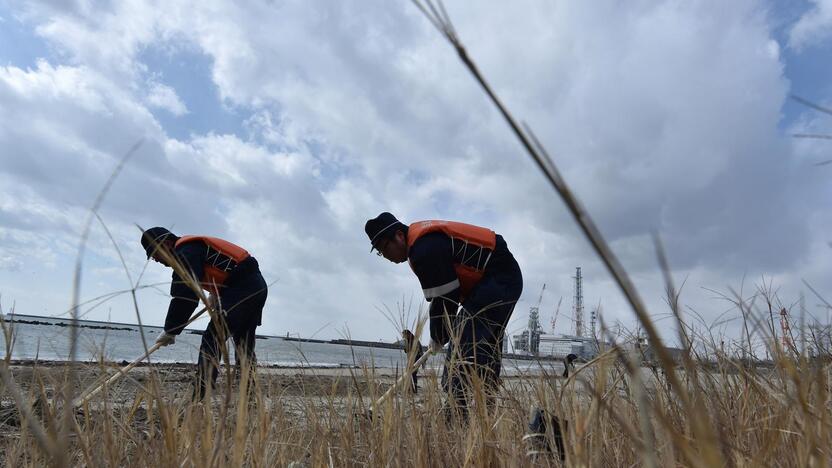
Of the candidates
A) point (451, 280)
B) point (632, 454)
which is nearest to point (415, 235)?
point (451, 280)

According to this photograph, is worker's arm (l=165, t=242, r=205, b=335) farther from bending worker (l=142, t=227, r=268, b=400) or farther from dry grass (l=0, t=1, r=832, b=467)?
dry grass (l=0, t=1, r=832, b=467)

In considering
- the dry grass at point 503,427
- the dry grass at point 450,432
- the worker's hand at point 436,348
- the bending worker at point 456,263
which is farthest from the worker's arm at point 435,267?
the dry grass at point 450,432

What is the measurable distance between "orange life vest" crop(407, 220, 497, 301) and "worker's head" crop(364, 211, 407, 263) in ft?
0.24

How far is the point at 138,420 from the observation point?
4094 millimetres

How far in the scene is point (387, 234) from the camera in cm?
439

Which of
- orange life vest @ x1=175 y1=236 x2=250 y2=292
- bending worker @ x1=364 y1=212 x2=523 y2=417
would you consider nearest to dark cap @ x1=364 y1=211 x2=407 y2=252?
bending worker @ x1=364 y1=212 x2=523 y2=417

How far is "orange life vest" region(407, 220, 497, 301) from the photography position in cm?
432

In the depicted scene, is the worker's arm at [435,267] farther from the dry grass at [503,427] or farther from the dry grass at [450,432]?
the dry grass at [450,432]

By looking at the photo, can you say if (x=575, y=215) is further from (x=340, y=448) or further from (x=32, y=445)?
(x=32, y=445)

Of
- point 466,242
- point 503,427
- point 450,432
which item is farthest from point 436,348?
point 466,242

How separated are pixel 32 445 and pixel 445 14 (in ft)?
7.29

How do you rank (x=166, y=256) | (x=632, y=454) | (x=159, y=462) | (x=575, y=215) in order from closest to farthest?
(x=575, y=215) < (x=166, y=256) < (x=159, y=462) < (x=632, y=454)

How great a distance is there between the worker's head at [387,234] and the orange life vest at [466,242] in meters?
0.07

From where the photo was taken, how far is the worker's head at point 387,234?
4402mm
